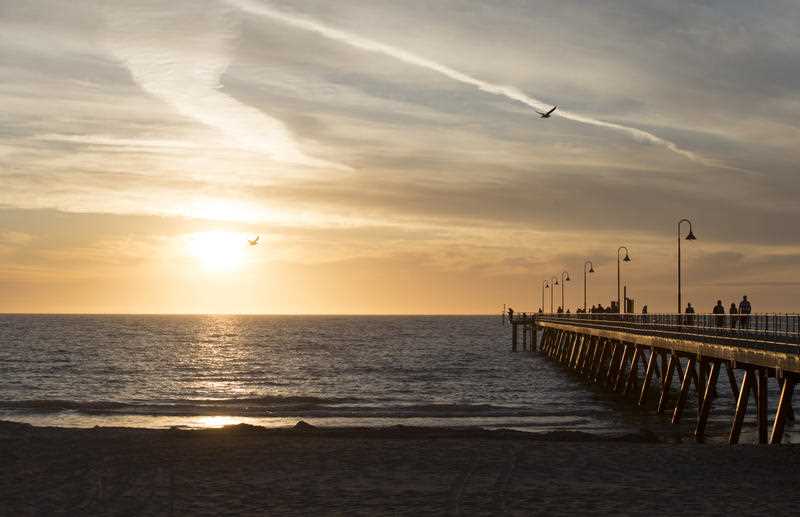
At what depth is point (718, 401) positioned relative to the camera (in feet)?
150

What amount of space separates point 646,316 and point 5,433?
104 ft

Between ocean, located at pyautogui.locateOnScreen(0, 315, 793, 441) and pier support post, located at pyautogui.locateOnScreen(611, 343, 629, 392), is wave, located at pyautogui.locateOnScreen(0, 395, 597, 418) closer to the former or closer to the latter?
ocean, located at pyautogui.locateOnScreen(0, 315, 793, 441)

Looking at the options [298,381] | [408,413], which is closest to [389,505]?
[408,413]

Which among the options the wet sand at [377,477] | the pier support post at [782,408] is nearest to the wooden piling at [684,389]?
the pier support post at [782,408]

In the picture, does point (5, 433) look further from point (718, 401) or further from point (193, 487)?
point (718, 401)

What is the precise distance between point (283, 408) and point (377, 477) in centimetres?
2523

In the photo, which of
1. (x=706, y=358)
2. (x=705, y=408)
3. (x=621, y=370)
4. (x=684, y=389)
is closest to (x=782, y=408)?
(x=705, y=408)

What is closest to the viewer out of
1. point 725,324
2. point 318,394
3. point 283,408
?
point 725,324

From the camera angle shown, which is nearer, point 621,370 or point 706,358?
point 706,358

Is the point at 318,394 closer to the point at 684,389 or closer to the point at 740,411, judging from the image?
the point at 684,389

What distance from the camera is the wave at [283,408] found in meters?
40.1

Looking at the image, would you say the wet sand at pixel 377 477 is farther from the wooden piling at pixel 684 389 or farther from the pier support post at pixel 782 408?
the wooden piling at pixel 684 389

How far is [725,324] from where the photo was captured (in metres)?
38.8

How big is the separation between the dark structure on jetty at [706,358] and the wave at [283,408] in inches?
181
